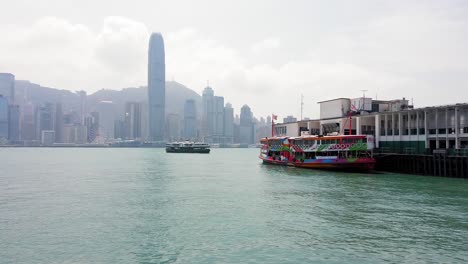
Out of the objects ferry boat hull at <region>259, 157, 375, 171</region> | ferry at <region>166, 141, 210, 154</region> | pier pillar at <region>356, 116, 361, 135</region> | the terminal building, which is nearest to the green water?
the terminal building

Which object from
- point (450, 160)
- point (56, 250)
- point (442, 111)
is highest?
point (442, 111)

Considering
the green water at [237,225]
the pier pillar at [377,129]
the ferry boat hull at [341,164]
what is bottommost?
the green water at [237,225]

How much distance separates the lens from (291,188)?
42.7m

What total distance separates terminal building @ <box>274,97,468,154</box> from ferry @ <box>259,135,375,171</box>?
4.05 meters

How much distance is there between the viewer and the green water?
18.7 meters

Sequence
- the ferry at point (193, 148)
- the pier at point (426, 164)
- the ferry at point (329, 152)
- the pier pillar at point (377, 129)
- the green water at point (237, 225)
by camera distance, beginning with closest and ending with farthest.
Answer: the green water at point (237, 225)
the pier at point (426, 164)
the ferry at point (329, 152)
the pier pillar at point (377, 129)
the ferry at point (193, 148)

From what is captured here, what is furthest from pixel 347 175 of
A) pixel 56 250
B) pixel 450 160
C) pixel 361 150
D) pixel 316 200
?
pixel 56 250

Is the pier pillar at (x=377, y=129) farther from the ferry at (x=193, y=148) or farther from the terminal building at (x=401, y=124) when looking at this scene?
the ferry at (x=193, y=148)

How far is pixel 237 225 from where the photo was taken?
24.7m

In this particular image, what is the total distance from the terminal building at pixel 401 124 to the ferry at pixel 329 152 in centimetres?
405

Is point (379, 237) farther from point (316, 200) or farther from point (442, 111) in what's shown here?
point (442, 111)

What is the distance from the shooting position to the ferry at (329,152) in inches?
2247

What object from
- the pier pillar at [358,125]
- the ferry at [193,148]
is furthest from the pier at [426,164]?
the ferry at [193,148]

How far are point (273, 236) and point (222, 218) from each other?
558cm
